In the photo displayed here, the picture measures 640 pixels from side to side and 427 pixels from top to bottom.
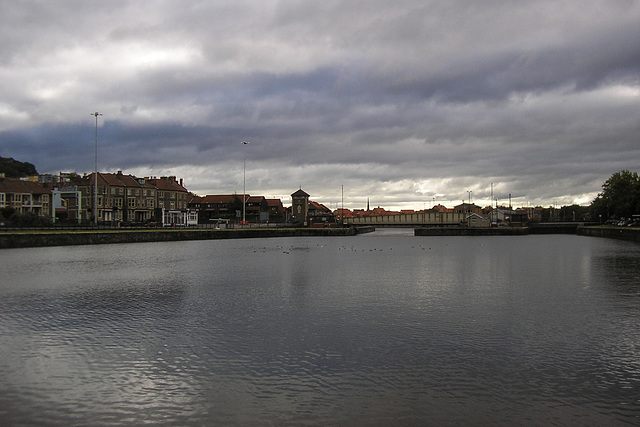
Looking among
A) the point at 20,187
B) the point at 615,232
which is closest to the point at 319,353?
the point at 615,232

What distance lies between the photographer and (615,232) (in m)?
107

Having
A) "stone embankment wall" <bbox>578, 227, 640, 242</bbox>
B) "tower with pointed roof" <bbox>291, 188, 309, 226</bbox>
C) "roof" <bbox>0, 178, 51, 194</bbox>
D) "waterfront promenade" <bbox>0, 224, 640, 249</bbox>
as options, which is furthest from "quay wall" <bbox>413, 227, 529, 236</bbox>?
"roof" <bbox>0, 178, 51, 194</bbox>

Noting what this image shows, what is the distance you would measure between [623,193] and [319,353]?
126 m

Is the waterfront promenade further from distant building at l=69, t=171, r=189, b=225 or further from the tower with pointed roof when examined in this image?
distant building at l=69, t=171, r=189, b=225

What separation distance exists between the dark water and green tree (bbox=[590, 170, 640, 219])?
300 ft

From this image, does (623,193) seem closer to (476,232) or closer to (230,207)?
(476,232)

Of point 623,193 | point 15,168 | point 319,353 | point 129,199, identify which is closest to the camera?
point 319,353

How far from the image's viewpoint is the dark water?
12.0 meters

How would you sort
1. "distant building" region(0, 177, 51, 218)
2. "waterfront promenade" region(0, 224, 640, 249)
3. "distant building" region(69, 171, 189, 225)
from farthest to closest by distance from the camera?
"distant building" region(69, 171, 189, 225) < "distant building" region(0, 177, 51, 218) < "waterfront promenade" region(0, 224, 640, 249)

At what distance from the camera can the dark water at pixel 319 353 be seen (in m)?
12.0

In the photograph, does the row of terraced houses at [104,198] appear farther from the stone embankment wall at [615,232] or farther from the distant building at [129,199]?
the stone embankment wall at [615,232]

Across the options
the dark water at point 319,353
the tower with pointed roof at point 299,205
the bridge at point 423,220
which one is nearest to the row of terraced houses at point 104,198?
the tower with pointed roof at point 299,205

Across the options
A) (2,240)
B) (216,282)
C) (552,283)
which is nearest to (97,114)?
(2,240)

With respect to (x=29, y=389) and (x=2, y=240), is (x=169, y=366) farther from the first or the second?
(x=2, y=240)
